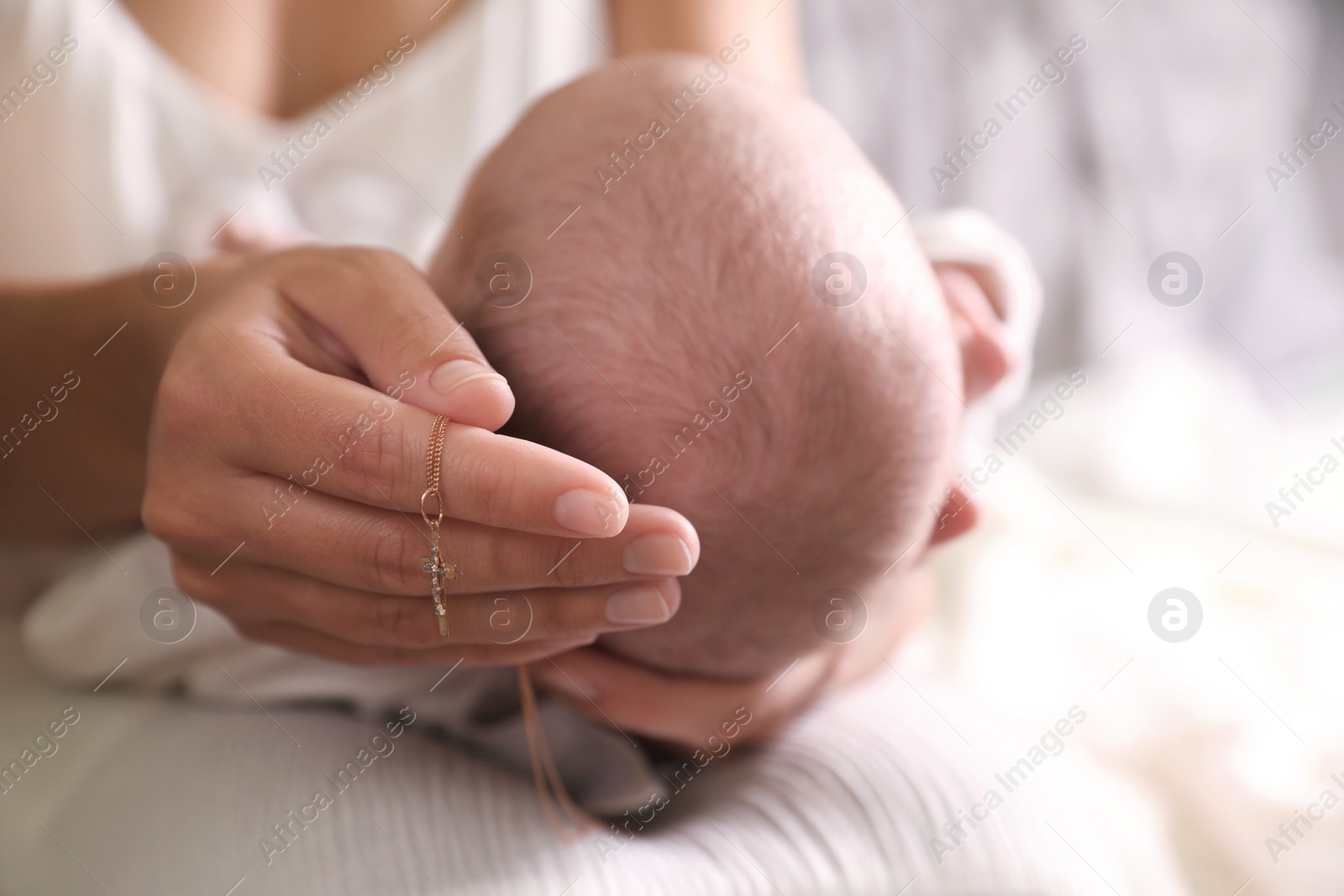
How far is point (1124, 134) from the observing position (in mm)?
1346

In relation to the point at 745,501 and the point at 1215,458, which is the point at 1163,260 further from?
the point at 745,501

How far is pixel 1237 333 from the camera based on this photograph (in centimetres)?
130

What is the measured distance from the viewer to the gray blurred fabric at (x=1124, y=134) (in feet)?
4.36

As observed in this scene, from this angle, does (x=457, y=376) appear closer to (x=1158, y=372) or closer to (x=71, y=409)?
(x=71, y=409)

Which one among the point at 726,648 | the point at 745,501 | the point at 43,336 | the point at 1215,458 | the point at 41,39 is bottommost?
the point at 1215,458

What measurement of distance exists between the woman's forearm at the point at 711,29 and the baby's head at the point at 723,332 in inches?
19.4

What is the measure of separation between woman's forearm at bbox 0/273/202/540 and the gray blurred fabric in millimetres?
1052

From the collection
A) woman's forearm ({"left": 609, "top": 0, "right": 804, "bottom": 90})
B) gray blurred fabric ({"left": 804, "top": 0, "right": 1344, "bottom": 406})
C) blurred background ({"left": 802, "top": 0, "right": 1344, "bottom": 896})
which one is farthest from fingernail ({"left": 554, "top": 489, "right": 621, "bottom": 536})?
gray blurred fabric ({"left": 804, "top": 0, "right": 1344, "bottom": 406})

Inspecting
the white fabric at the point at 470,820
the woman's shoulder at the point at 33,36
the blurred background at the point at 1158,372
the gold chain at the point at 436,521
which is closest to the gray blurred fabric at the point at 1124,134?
the blurred background at the point at 1158,372

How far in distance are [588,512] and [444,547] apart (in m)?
0.09

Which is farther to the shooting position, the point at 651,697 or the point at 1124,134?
the point at 1124,134

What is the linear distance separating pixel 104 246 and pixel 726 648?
74 centimetres

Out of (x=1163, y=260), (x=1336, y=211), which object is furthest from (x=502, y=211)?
(x=1336, y=211)

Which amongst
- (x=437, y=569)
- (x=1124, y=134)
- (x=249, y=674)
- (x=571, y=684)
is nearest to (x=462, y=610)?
(x=437, y=569)
